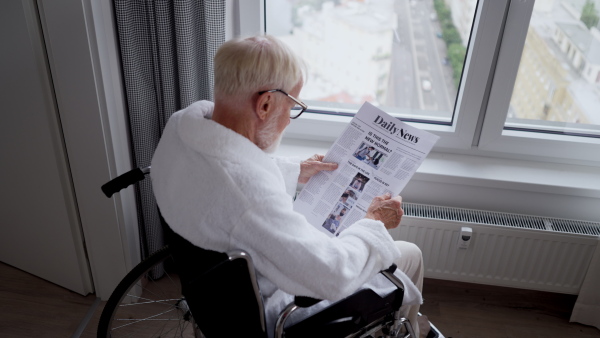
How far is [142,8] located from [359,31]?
2.71ft

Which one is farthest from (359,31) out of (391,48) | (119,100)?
(119,100)

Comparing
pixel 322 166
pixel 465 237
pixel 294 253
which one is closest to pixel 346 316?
pixel 294 253

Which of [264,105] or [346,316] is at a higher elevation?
[264,105]

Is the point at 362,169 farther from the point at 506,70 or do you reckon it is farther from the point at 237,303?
the point at 506,70

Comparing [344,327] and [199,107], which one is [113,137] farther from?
[344,327]

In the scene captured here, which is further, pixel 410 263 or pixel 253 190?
pixel 410 263

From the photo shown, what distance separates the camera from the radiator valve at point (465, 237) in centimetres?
178

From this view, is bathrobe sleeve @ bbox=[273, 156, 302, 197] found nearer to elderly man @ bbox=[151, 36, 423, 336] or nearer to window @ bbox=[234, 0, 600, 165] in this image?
elderly man @ bbox=[151, 36, 423, 336]

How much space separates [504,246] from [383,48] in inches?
35.5

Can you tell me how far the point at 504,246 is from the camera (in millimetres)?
1815

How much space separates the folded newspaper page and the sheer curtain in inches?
22.2

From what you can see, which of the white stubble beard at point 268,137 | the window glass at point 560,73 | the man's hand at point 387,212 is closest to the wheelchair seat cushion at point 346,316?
the man's hand at point 387,212

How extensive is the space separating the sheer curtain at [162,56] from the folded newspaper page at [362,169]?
563 mm

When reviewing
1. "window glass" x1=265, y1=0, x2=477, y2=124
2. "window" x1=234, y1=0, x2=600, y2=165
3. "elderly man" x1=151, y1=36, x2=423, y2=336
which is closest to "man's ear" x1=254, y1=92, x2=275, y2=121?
"elderly man" x1=151, y1=36, x2=423, y2=336
